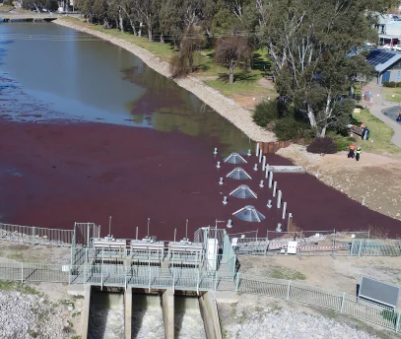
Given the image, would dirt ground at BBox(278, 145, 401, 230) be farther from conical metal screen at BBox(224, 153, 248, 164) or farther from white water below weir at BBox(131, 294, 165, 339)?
white water below weir at BBox(131, 294, 165, 339)

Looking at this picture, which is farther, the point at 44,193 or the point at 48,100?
the point at 48,100

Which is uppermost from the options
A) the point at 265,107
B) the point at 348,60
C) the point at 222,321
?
the point at 348,60

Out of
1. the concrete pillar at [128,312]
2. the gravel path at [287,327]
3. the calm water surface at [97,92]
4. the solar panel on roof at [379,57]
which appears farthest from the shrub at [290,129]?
the solar panel on roof at [379,57]

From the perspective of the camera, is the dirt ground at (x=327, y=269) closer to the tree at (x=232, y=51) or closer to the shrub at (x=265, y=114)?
the shrub at (x=265, y=114)

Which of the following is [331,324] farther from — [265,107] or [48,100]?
[48,100]

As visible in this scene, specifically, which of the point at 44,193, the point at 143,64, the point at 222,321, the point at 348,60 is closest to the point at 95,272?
the point at 222,321

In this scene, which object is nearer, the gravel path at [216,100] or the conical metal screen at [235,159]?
the conical metal screen at [235,159]

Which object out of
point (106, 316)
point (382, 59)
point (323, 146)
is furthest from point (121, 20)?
point (106, 316)
